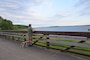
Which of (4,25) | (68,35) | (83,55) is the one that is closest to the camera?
(83,55)

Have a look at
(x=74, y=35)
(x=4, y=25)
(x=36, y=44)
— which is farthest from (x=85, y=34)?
(x=4, y=25)

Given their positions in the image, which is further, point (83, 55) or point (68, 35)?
point (68, 35)

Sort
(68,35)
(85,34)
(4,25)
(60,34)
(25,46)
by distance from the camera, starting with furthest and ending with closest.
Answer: (4,25) → (25,46) → (60,34) → (68,35) → (85,34)

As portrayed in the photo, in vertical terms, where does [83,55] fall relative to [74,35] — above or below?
below

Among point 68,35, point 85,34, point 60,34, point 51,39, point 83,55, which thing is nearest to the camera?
point 85,34

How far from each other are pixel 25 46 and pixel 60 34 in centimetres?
390

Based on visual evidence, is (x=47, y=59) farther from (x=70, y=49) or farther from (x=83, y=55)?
(x=70, y=49)

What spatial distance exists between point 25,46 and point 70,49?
387 centimetres

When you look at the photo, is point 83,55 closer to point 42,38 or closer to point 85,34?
point 85,34

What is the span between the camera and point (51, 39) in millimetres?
10445

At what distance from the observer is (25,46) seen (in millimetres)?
12375

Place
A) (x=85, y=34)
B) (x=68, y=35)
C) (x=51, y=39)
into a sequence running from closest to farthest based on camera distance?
1. (x=85, y=34)
2. (x=68, y=35)
3. (x=51, y=39)

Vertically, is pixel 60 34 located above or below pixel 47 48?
above

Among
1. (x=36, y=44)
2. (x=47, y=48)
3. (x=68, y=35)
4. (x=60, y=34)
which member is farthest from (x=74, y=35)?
(x=36, y=44)
